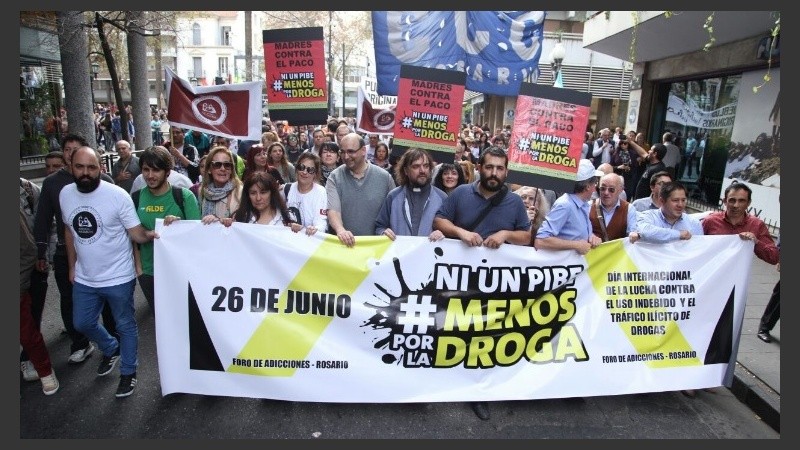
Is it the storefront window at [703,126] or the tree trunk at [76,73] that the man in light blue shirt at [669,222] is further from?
the tree trunk at [76,73]

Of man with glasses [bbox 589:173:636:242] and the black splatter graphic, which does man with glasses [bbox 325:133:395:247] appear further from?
man with glasses [bbox 589:173:636:242]

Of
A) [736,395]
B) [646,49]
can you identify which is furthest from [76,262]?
[646,49]

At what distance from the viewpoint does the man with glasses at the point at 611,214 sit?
14.5 ft

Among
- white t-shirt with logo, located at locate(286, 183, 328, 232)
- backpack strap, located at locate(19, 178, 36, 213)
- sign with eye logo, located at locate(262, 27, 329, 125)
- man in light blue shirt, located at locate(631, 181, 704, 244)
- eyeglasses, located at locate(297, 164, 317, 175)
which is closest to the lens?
man in light blue shirt, located at locate(631, 181, 704, 244)

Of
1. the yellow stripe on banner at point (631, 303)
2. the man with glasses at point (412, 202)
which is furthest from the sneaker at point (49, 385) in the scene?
the yellow stripe on banner at point (631, 303)

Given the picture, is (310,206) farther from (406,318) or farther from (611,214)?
(611,214)

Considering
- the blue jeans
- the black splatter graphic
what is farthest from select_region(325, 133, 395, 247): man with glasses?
the blue jeans

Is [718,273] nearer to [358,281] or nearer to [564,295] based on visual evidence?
[564,295]

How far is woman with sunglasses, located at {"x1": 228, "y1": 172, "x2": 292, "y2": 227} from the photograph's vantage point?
3.94 metres

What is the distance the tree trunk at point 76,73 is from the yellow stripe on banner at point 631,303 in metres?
9.77

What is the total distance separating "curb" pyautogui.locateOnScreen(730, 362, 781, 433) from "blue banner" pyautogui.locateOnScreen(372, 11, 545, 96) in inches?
184

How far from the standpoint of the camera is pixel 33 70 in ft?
48.7

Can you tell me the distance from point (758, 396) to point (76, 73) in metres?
11.7

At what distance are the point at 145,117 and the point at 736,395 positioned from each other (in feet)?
47.3
